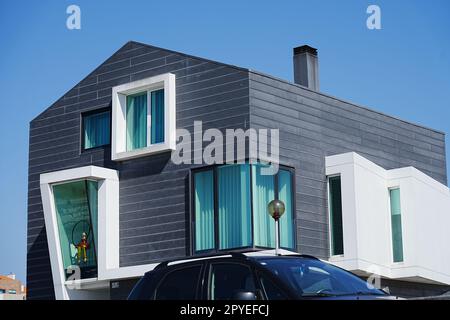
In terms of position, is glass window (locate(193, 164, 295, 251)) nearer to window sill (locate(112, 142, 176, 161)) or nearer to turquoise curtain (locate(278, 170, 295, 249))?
turquoise curtain (locate(278, 170, 295, 249))

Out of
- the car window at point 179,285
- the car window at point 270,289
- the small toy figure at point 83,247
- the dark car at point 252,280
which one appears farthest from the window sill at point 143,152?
the car window at point 270,289

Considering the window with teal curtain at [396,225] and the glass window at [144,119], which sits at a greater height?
the glass window at [144,119]

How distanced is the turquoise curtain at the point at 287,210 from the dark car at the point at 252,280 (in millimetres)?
15767

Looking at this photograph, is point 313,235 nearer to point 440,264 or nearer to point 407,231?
point 407,231

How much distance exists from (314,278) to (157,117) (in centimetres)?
1909

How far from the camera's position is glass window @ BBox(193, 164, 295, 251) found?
25.8 m

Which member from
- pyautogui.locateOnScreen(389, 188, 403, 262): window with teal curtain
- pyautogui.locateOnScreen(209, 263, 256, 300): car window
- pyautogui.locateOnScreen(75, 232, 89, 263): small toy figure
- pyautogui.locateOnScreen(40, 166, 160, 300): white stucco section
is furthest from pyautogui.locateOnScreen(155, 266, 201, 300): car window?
pyautogui.locateOnScreen(389, 188, 403, 262): window with teal curtain

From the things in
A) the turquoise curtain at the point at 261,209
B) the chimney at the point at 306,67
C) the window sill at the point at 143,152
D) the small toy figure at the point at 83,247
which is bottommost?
the small toy figure at the point at 83,247

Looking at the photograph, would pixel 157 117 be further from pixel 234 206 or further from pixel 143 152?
pixel 234 206

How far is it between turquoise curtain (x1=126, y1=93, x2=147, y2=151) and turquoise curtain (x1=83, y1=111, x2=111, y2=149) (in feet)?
3.23

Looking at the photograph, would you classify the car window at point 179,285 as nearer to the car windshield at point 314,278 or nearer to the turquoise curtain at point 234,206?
the car windshield at point 314,278

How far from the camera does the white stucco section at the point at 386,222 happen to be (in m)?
27.5

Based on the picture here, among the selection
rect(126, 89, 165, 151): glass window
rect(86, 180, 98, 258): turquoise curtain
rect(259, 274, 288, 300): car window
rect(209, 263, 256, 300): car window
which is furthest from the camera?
rect(86, 180, 98, 258): turquoise curtain
